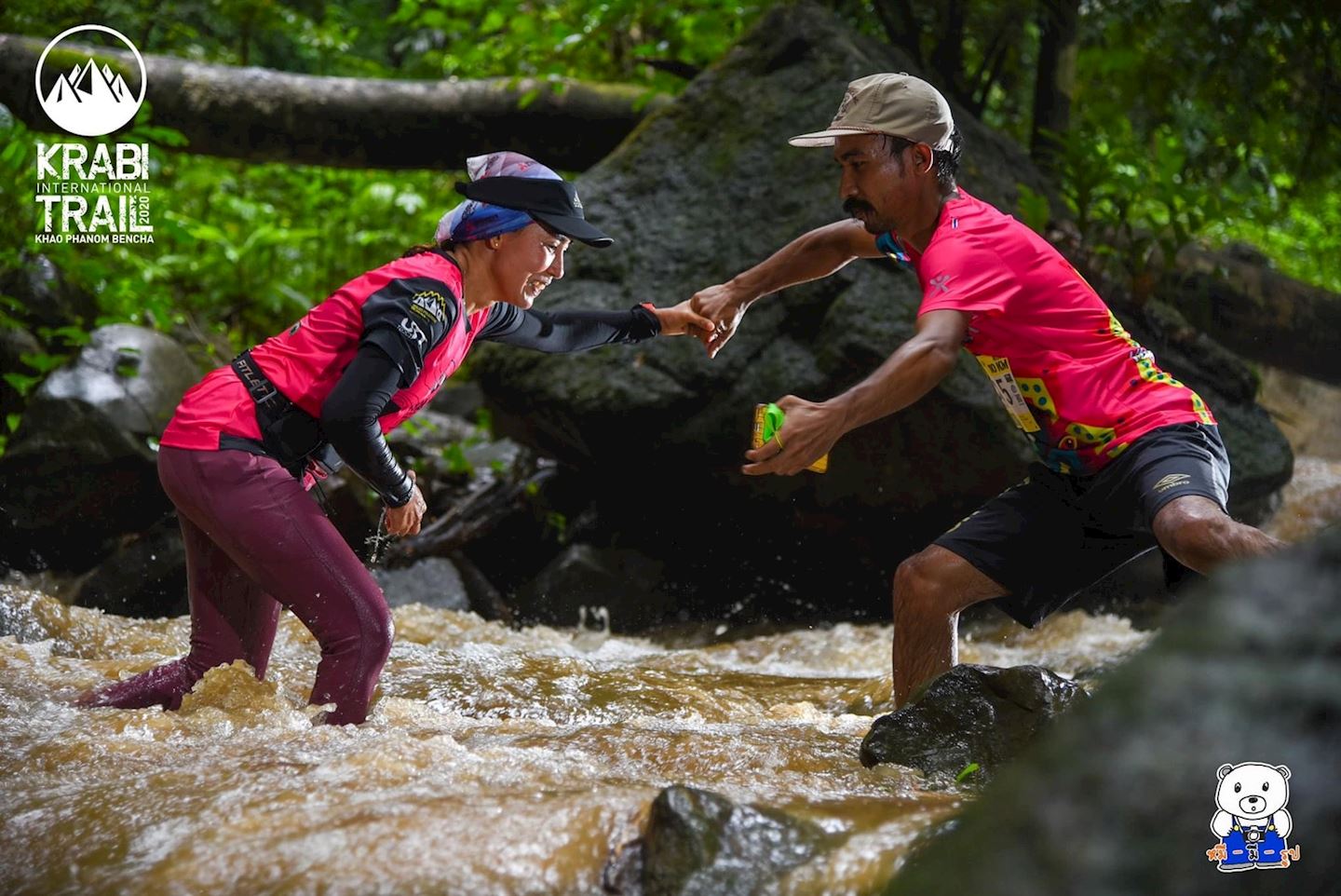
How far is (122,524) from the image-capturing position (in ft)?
23.1

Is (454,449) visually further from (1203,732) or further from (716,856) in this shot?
(1203,732)

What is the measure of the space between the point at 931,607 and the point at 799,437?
2.97ft

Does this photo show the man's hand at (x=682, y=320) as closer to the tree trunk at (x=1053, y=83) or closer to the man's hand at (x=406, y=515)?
the man's hand at (x=406, y=515)

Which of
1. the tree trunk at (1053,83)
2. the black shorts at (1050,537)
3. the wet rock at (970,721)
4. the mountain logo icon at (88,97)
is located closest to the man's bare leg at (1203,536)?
the black shorts at (1050,537)

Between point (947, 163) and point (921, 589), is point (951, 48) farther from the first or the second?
point (921, 589)

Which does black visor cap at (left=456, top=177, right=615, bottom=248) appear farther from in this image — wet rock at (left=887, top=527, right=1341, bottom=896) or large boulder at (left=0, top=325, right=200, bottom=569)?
large boulder at (left=0, top=325, right=200, bottom=569)

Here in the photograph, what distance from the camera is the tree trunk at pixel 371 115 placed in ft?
29.0

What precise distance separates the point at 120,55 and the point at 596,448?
4883mm

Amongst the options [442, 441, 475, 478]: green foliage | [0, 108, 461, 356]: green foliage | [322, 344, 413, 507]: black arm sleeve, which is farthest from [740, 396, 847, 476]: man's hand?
[0, 108, 461, 356]: green foliage

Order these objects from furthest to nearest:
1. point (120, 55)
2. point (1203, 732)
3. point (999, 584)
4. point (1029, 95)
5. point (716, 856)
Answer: point (1029, 95) → point (120, 55) → point (999, 584) → point (716, 856) → point (1203, 732)

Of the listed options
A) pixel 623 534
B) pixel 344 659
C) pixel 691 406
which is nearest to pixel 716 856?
pixel 344 659

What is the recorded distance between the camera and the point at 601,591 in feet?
23.7

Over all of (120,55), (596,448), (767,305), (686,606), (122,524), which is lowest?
(686,606)

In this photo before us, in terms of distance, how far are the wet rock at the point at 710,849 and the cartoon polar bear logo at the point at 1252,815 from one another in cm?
87
